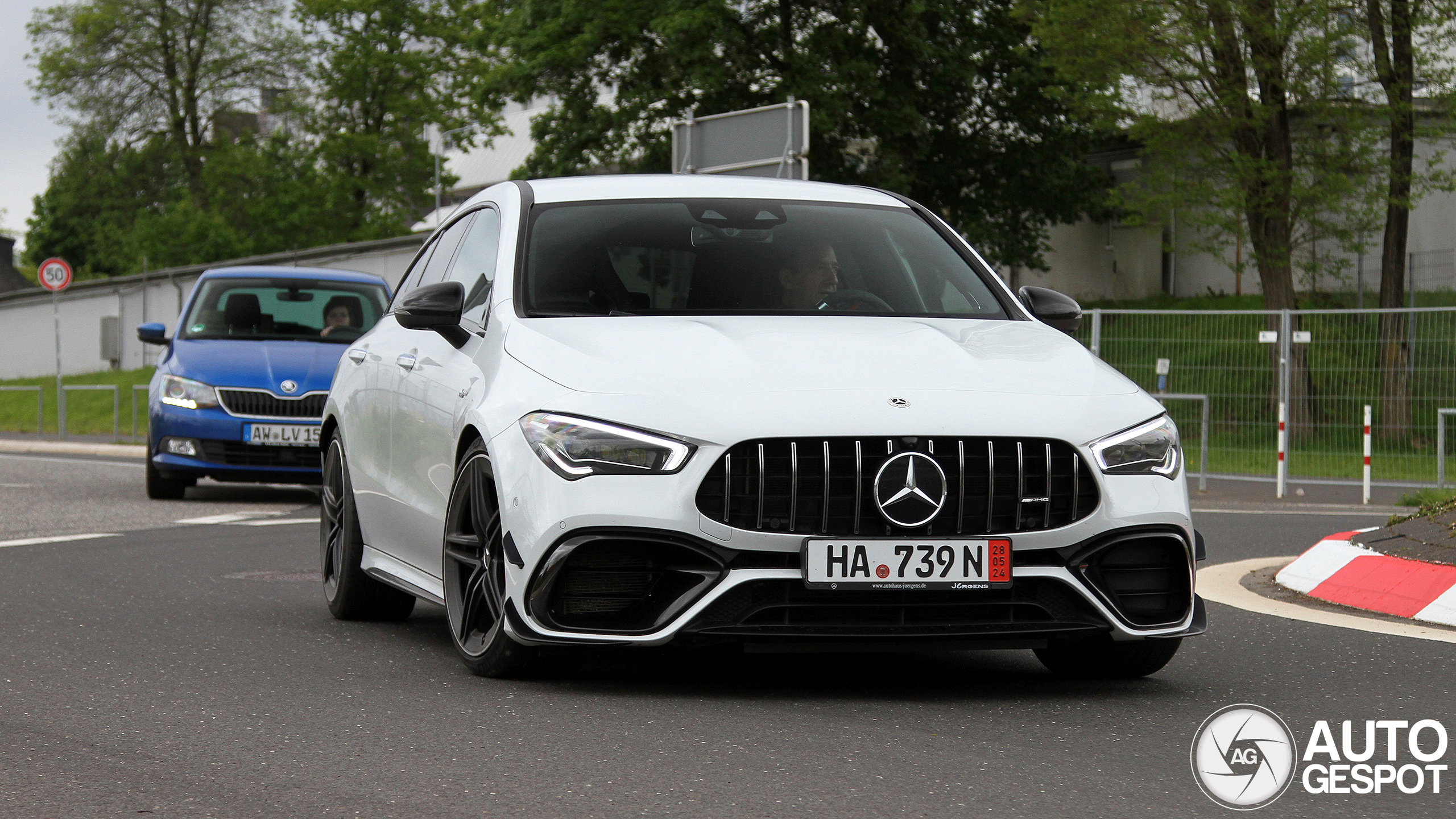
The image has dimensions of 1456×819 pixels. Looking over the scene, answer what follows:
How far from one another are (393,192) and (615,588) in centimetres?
5421

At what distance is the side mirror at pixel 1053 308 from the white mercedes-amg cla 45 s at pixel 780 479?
212 mm

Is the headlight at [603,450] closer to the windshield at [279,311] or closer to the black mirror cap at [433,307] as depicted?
the black mirror cap at [433,307]

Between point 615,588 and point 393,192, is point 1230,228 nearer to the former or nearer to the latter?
point 615,588

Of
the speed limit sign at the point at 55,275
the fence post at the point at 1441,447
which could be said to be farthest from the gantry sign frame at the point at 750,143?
the speed limit sign at the point at 55,275

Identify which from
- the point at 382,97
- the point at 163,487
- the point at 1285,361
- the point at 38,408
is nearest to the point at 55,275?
the point at 38,408

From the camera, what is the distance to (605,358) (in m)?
5.62

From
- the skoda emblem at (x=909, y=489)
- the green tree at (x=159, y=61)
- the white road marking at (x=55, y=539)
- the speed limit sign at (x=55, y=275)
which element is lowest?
the white road marking at (x=55, y=539)

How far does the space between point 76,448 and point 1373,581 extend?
75.3 ft

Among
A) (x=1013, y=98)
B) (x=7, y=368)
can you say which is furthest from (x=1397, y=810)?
(x=7, y=368)

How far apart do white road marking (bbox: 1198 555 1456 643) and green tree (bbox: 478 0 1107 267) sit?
23.3 m

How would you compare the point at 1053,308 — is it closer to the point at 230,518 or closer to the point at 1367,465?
the point at 230,518

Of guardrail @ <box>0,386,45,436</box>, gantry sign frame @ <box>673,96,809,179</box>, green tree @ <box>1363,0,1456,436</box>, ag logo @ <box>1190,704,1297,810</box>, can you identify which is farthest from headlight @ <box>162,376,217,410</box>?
guardrail @ <box>0,386,45,436</box>

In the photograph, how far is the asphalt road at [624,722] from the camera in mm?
4211

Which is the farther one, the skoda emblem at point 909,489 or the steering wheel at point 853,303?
the steering wheel at point 853,303
